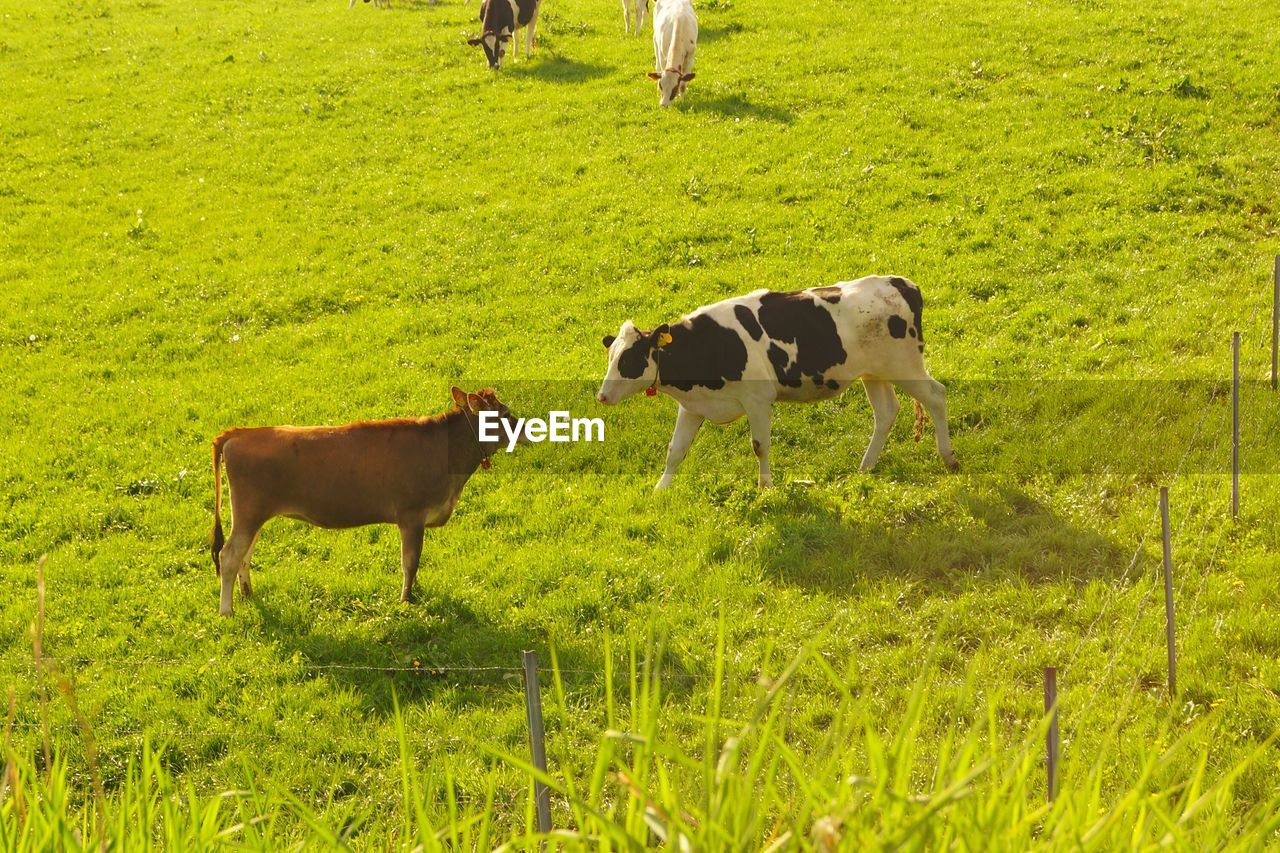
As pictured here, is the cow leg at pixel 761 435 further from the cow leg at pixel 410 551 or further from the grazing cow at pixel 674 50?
the grazing cow at pixel 674 50

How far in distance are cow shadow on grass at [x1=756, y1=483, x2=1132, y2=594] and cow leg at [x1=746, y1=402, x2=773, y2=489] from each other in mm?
546

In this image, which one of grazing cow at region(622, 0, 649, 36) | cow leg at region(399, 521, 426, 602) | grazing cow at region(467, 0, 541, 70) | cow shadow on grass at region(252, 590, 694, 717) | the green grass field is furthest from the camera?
grazing cow at region(622, 0, 649, 36)

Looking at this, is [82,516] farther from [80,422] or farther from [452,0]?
[452,0]

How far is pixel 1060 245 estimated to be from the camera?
54.2 feet

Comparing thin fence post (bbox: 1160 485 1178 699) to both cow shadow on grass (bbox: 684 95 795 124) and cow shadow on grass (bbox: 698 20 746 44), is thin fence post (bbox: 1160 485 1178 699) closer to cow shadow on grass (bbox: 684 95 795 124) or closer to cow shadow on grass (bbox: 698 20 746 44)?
cow shadow on grass (bbox: 684 95 795 124)

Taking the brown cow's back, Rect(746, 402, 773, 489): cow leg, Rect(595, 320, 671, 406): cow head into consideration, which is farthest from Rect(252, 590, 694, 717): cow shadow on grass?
Rect(746, 402, 773, 489): cow leg

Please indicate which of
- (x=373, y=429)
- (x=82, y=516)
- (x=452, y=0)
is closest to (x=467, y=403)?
(x=373, y=429)

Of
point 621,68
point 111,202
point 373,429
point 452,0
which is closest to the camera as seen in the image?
point 373,429

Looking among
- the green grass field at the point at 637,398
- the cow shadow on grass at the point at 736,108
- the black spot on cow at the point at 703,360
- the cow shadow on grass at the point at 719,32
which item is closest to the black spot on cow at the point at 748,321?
the black spot on cow at the point at 703,360

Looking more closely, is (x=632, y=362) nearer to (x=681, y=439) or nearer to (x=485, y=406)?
(x=681, y=439)

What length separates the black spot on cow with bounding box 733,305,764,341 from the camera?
1145 cm

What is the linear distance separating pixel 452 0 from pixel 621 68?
1040 centimetres

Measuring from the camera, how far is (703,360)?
11406mm

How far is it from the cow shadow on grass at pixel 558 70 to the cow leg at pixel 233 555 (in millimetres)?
17712
